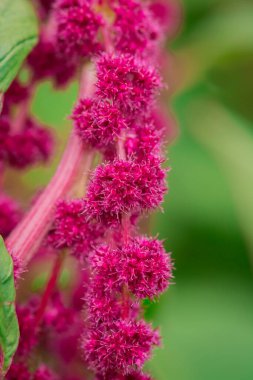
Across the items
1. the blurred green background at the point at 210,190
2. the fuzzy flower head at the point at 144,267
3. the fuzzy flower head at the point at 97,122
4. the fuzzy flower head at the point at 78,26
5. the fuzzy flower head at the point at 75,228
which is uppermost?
the fuzzy flower head at the point at 78,26

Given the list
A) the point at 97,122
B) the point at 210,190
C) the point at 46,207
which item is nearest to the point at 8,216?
the point at 46,207

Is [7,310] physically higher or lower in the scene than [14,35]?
lower

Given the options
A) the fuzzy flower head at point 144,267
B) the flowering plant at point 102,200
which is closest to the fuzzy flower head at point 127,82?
the flowering plant at point 102,200

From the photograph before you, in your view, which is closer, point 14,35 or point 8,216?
point 14,35

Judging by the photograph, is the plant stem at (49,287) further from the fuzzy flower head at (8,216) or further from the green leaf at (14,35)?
the green leaf at (14,35)

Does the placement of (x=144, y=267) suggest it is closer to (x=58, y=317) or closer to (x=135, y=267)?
(x=135, y=267)

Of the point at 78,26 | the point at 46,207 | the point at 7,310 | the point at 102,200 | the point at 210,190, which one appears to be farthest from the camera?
the point at 210,190

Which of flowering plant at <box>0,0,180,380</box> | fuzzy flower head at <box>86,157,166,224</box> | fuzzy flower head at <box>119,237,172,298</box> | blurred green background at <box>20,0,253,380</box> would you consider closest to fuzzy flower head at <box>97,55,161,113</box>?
flowering plant at <box>0,0,180,380</box>
